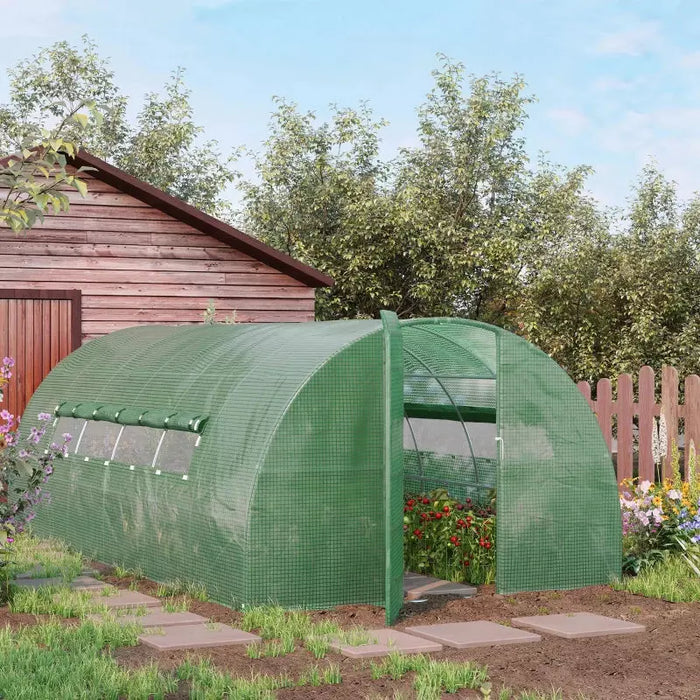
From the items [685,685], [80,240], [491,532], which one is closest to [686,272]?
[80,240]

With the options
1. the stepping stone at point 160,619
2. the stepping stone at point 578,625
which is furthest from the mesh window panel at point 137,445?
the stepping stone at point 578,625

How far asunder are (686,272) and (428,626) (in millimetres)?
13669

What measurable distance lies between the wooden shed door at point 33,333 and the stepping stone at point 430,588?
6631mm

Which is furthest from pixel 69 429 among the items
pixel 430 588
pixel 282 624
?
pixel 282 624

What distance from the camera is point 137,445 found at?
10008mm

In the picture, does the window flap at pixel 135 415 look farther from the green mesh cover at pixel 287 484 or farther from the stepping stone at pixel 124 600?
the stepping stone at pixel 124 600

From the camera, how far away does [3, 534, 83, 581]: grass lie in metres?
9.27

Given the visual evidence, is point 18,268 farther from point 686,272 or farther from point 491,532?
point 686,272

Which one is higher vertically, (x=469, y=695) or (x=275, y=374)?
(x=275, y=374)

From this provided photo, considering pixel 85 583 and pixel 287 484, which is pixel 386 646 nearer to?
pixel 287 484

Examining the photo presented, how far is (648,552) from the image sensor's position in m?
9.48

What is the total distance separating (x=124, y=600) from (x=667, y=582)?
3.99 meters

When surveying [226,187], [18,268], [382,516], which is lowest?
[382,516]

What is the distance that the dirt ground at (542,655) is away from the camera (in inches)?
240
